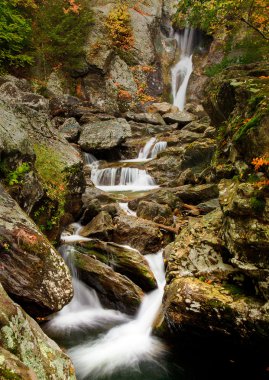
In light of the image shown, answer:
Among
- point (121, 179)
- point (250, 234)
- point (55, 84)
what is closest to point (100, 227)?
point (250, 234)

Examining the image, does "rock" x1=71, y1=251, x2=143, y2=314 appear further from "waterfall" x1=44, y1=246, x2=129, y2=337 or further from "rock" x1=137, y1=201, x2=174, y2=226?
"rock" x1=137, y1=201, x2=174, y2=226

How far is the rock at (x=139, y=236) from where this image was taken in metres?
7.45

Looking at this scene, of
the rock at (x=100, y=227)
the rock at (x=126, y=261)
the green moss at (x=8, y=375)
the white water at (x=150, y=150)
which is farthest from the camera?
the white water at (x=150, y=150)

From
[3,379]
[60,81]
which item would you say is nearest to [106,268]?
[3,379]

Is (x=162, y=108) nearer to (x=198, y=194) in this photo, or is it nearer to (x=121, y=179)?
(x=121, y=179)

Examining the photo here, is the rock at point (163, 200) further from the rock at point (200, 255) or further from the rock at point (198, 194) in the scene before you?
the rock at point (200, 255)

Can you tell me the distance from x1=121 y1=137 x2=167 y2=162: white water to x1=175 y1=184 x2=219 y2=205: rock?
592 cm

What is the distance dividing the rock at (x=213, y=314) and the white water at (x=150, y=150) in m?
11.2

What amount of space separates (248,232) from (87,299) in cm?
381

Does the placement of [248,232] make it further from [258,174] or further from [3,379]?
[3,379]

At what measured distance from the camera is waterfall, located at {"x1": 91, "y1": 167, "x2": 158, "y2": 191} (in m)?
13.3

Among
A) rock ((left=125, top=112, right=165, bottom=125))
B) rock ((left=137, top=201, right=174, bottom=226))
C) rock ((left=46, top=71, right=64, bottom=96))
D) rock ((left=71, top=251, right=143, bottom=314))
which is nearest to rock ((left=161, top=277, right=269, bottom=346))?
rock ((left=71, top=251, right=143, bottom=314))

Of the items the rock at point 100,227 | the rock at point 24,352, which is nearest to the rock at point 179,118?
the rock at point 100,227

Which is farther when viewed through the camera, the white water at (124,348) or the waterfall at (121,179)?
the waterfall at (121,179)
